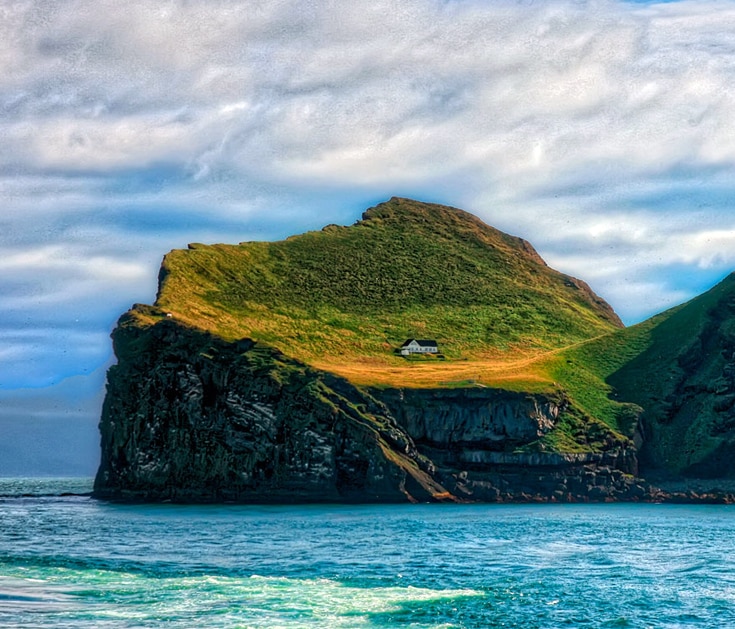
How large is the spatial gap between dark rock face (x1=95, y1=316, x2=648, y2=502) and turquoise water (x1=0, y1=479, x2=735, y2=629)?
129 ft

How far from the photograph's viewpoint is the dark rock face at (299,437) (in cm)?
15925

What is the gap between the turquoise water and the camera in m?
53.4

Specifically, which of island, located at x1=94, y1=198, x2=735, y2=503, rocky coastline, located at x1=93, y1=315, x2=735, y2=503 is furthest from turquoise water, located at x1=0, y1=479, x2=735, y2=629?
island, located at x1=94, y1=198, x2=735, y2=503

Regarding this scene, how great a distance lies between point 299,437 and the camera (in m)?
161

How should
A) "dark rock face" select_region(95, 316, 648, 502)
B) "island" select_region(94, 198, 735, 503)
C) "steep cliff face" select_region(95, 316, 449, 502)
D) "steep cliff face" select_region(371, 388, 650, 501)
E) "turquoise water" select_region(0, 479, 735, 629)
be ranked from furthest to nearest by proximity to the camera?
1. "steep cliff face" select_region(371, 388, 650, 501)
2. "island" select_region(94, 198, 735, 503)
3. "dark rock face" select_region(95, 316, 648, 502)
4. "steep cliff face" select_region(95, 316, 449, 502)
5. "turquoise water" select_region(0, 479, 735, 629)

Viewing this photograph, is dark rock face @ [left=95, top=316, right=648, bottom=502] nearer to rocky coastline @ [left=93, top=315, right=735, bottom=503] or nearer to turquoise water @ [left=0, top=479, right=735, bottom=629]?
rocky coastline @ [left=93, top=315, right=735, bottom=503]

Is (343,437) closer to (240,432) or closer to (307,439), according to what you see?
(307,439)

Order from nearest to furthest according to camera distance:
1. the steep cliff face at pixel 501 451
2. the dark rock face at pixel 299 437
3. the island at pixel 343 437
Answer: the dark rock face at pixel 299 437
the island at pixel 343 437
the steep cliff face at pixel 501 451

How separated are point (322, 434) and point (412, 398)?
64.0 ft

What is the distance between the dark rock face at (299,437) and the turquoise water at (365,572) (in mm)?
39277

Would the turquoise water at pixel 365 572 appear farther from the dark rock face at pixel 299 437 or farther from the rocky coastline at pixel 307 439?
the dark rock face at pixel 299 437

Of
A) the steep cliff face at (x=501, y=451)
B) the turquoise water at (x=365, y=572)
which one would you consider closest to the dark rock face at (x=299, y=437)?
the steep cliff face at (x=501, y=451)

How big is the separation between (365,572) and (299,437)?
91807 mm

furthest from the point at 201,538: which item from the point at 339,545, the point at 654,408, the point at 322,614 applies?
the point at 654,408
